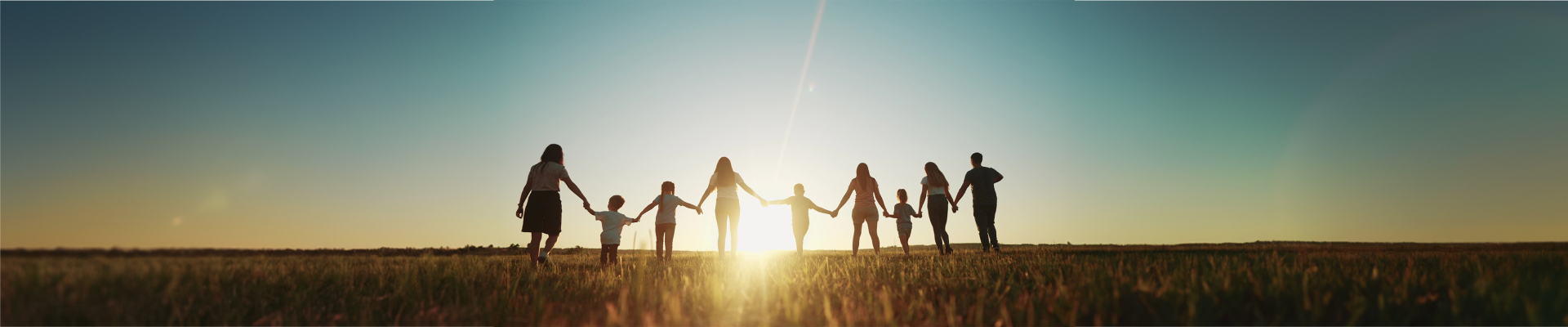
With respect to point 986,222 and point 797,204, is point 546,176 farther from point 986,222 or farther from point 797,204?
point 986,222

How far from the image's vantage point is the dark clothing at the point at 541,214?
876cm

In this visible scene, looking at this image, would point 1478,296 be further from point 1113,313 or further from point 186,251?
point 186,251

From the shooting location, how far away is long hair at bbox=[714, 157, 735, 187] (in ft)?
37.3

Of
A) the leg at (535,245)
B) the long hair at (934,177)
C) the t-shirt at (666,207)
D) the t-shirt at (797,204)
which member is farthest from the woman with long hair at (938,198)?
the leg at (535,245)

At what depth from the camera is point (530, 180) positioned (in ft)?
29.5

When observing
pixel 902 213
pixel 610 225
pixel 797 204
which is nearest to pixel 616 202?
pixel 610 225

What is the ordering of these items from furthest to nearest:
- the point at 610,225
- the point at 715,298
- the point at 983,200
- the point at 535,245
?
the point at 983,200 < the point at 610,225 < the point at 535,245 < the point at 715,298

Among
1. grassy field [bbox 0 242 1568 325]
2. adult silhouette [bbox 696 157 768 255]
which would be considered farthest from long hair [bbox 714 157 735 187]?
grassy field [bbox 0 242 1568 325]

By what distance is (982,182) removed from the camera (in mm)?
12484

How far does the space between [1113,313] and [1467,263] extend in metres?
4.66

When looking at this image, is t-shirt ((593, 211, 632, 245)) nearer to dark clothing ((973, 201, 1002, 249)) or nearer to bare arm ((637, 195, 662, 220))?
bare arm ((637, 195, 662, 220))

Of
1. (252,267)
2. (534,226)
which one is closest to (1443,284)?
(252,267)

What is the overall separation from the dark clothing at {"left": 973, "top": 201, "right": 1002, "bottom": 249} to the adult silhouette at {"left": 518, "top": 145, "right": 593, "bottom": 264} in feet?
25.2

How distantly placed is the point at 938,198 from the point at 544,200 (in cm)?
741
